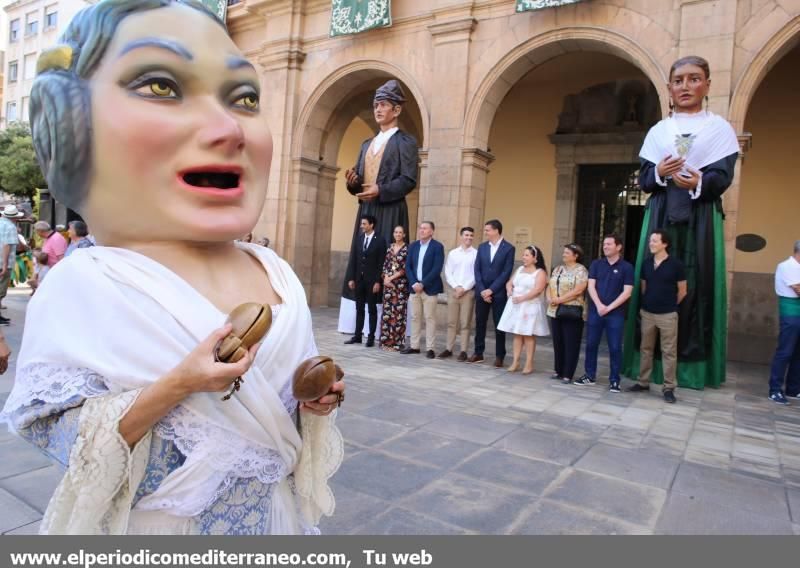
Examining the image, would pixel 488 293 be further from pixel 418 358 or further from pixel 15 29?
pixel 15 29

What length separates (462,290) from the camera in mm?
6828

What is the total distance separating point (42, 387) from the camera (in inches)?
42.3

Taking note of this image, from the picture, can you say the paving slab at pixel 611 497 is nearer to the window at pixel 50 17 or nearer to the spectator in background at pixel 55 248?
the spectator in background at pixel 55 248

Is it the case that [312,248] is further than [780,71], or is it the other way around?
[312,248]

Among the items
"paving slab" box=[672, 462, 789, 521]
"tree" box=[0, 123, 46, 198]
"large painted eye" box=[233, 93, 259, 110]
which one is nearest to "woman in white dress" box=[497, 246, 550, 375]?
"paving slab" box=[672, 462, 789, 521]

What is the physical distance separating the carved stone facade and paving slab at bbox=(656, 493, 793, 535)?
15.1 feet

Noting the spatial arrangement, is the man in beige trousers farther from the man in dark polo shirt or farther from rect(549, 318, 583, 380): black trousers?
the man in dark polo shirt

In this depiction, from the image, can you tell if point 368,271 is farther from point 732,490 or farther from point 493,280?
point 732,490

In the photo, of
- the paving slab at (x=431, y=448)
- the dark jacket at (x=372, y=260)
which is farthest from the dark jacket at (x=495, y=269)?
the paving slab at (x=431, y=448)

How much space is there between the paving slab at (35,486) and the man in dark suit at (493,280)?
4689 mm

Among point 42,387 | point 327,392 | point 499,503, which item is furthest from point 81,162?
point 499,503

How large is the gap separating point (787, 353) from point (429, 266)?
3948 mm

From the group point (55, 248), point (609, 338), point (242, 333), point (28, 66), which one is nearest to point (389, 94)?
point (609, 338)
